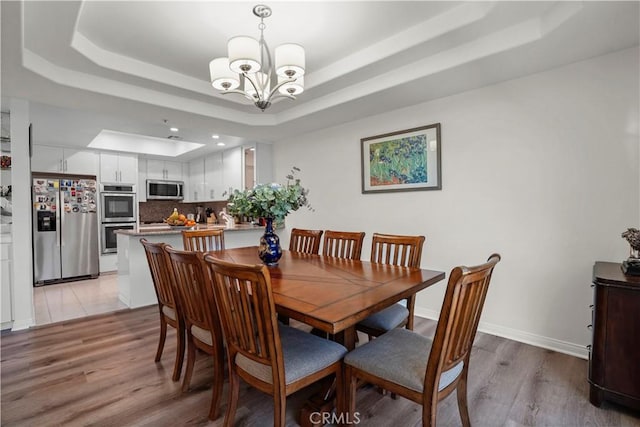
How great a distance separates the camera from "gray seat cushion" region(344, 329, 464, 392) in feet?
4.35

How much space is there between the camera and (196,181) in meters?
6.39

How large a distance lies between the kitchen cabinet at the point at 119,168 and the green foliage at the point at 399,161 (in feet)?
14.7

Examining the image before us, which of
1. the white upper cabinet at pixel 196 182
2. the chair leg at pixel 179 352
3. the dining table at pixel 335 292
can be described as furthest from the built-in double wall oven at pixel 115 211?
the dining table at pixel 335 292

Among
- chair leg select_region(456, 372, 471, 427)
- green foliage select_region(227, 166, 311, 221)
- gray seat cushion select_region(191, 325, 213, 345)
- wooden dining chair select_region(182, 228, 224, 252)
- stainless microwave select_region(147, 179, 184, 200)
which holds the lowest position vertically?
chair leg select_region(456, 372, 471, 427)

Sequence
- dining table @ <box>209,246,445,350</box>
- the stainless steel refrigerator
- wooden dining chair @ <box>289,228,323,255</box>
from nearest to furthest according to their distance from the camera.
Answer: dining table @ <box>209,246,445,350</box>, wooden dining chair @ <box>289,228,323,255</box>, the stainless steel refrigerator

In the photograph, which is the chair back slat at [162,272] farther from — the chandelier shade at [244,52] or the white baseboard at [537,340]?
the white baseboard at [537,340]

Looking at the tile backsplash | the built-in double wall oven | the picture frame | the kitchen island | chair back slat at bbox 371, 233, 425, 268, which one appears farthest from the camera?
the tile backsplash

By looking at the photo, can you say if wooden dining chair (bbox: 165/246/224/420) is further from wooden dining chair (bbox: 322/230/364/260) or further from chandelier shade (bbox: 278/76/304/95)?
chandelier shade (bbox: 278/76/304/95)

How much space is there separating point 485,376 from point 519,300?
89cm

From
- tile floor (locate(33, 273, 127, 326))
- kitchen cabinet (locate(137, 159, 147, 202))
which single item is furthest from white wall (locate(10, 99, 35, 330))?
kitchen cabinet (locate(137, 159, 147, 202))

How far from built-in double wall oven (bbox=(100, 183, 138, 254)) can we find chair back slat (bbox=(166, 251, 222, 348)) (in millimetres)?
4403

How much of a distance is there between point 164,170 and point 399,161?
495 cm

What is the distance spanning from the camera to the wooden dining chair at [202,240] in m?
2.76

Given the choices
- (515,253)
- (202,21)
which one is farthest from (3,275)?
(515,253)
